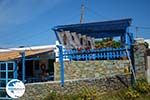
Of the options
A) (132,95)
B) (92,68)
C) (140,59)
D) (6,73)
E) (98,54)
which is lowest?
(132,95)

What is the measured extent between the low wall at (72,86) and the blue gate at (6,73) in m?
1.38

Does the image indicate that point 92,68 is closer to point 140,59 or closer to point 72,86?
point 72,86

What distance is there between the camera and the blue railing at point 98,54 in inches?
577

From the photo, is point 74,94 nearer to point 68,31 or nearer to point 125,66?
point 125,66

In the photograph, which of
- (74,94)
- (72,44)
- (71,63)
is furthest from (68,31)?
(74,94)

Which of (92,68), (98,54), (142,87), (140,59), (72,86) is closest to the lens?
(142,87)

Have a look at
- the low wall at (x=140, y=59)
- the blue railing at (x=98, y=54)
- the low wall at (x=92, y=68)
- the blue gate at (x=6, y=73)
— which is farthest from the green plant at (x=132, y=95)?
the blue gate at (x=6, y=73)

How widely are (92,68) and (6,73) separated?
437cm

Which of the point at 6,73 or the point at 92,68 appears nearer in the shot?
the point at 92,68

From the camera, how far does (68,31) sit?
742 inches

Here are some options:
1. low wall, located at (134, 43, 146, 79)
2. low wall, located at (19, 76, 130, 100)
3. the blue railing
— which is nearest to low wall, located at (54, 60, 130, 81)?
the blue railing

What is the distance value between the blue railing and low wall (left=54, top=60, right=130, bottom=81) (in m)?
0.34

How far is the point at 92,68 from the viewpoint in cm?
1512

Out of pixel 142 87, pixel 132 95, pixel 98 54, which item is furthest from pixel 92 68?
pixel 132 95
